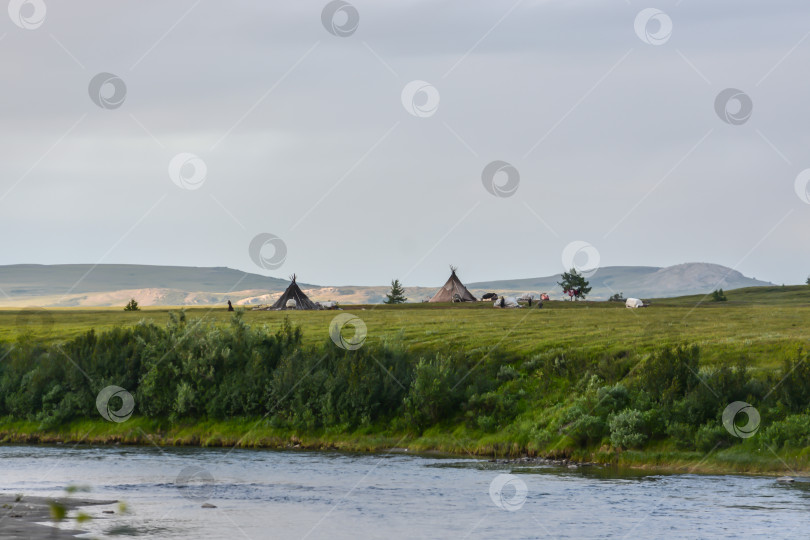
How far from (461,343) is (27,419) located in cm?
2839

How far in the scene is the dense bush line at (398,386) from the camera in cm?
4928

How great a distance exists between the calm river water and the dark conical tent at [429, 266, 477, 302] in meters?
79.9

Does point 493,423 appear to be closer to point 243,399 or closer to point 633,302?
point 243,399

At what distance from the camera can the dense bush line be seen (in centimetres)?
4928

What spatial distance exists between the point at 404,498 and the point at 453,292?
95.3 m

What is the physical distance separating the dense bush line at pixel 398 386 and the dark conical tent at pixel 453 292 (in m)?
60.6

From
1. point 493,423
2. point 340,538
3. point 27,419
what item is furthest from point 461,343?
point 340,538

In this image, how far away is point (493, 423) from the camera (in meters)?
55.7

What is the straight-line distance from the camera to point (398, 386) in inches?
2418

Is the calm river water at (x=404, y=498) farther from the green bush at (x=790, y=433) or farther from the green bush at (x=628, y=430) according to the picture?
the green bush at (x=790, y=433)

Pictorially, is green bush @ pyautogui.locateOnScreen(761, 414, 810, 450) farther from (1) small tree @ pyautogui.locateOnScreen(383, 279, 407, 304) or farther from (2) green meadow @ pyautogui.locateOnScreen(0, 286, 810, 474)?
(1) small tree @ pyautogui.locateOnScreen(383, 279, 407, 304)

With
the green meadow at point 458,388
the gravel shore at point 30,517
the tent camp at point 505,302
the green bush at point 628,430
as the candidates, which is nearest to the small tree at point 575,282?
the tent camp at point 505,302

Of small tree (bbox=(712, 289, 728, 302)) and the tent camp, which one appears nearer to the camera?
the tent camp

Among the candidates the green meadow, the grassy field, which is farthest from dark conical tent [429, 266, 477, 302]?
the green meadow
